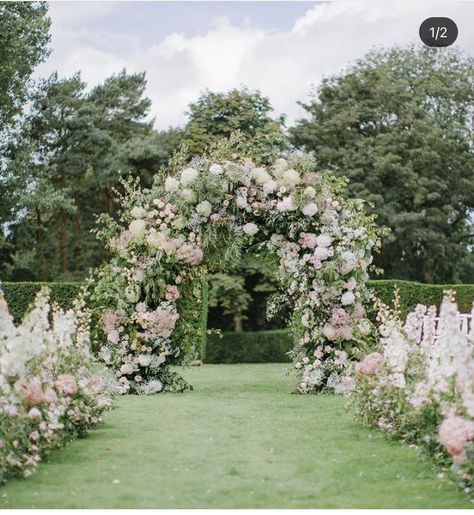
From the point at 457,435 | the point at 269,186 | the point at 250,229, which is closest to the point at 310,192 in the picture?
the point at 269,186

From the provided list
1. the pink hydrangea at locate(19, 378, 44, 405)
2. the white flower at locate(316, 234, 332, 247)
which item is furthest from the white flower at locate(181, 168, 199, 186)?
the pink hydrangea at locate(19, 378, 44, 405)

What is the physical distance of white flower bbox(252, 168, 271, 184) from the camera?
35.6ft

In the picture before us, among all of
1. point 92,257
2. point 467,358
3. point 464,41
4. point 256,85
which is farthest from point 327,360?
point 464,41

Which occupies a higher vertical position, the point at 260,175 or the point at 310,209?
the point at 260,175

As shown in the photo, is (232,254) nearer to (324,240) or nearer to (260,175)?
(260,175)

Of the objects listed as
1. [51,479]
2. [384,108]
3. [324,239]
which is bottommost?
[51,479]

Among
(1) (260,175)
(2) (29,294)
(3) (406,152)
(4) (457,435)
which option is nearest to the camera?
(4) (457,435)

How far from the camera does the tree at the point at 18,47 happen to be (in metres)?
22.8

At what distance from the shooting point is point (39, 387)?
18.6ft

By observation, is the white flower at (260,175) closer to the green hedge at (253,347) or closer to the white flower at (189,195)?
the white flower at (189,195)

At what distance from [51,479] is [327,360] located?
6.09m

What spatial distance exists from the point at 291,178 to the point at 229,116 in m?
14.7

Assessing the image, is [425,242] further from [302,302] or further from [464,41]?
[302,302]

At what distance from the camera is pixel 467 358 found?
16.8 feet
